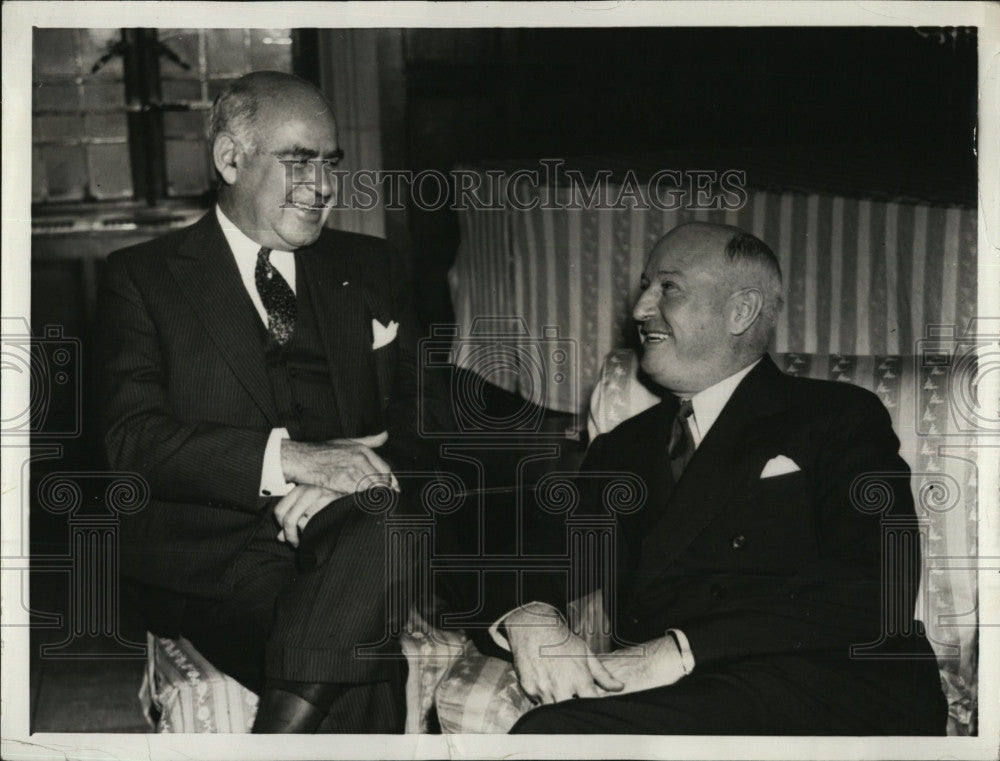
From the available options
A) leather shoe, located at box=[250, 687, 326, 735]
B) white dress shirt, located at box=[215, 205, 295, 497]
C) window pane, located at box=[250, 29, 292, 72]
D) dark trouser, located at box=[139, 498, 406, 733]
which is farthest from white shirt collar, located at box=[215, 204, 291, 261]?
leather shoe, located at box=[250, 687, 326, 735]

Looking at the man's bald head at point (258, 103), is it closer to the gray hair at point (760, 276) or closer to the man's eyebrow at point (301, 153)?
the man's eyebrow at point (301, 153)

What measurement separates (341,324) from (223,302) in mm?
262

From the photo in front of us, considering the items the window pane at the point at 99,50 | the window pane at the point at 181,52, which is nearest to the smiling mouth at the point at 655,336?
the window pane at the point at 181,52

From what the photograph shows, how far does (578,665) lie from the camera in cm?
236

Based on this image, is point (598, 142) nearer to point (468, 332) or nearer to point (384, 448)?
point (468, 332)

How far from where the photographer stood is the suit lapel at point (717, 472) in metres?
2.35

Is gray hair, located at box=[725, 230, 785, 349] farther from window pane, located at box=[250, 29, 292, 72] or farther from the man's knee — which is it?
window pane, located at box=[250, 29, 292, 72]

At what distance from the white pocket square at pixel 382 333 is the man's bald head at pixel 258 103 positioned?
48cm

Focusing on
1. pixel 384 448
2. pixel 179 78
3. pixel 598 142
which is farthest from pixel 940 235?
pixel 179 78

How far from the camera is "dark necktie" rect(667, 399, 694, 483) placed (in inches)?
94.5

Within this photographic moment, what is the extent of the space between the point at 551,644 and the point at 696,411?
0.59 metres

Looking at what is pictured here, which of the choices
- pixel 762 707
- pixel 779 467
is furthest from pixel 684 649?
pixel 779 467

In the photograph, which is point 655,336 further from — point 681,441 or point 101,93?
point 101,93

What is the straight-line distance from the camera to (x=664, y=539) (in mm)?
2375
